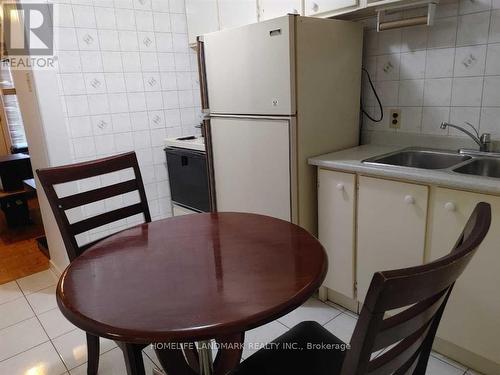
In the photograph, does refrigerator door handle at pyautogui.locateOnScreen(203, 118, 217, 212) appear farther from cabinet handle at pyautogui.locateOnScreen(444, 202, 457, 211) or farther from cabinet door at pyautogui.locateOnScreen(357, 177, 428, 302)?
cabinet handle at pyautogui.locateOnScreen(444, 202, 457, 211)

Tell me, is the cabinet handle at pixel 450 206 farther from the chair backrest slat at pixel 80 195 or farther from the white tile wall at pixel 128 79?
the white tile wall at pixel 128 79

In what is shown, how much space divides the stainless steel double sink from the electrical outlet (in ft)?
0.66

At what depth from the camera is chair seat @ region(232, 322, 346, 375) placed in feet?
3.35

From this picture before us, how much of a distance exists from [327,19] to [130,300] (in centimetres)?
175

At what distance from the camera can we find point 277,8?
221 centimetres

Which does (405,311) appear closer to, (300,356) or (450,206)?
(300,356)

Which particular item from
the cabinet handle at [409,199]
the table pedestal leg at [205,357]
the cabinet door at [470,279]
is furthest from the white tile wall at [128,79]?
the cabinet door at [470,279]

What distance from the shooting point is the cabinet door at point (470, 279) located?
1.44 metres

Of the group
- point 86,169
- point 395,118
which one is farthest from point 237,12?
point 86,169

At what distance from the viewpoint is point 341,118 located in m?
2.19

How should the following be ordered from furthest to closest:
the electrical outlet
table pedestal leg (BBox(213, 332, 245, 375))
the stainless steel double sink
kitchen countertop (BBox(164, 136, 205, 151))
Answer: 1. kitchen countertop (BBox(164, 136, 205, 151))
2. the electrical outlet
3. the stainless steel double sink
4. table pedestal leg (BBox(213, 332, 245, 375))

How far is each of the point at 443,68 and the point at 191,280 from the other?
1.76 metres

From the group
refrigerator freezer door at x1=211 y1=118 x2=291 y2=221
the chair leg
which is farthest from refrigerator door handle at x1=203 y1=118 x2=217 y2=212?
the chair leg

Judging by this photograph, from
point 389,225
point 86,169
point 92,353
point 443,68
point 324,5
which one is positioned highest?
point 324,5
